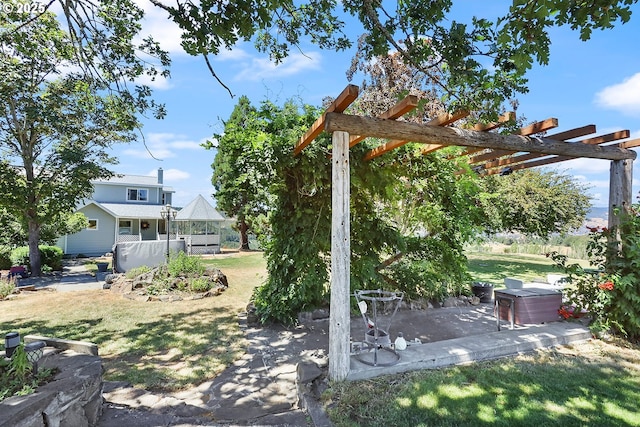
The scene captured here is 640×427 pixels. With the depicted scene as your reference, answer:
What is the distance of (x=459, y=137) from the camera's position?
385cm

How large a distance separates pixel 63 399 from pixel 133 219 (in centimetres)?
2020

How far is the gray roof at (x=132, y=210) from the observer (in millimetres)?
18688

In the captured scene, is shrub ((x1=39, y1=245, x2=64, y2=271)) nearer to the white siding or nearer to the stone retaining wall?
the white siding

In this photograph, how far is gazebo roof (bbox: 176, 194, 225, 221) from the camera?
62.1 feet

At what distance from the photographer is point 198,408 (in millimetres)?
3105

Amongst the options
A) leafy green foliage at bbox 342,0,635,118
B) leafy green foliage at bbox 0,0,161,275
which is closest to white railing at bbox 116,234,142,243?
leafy green foliage at bbox 0,0,161,275

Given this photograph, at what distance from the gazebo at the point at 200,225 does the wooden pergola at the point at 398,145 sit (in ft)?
50.0

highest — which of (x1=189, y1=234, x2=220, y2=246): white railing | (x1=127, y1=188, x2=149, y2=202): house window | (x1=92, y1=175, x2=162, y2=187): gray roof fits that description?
(x1=92, y1=175, x2=162, y2=187): gray roof

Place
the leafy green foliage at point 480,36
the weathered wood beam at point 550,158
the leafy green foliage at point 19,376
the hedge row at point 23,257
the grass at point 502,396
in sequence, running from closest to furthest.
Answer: the leafy green foliage at point 480,36
the leafy green foliage at point 19,376
the grass at point 502,396
the weathered wood beam at point 550,158
the hedge row at point 23,257

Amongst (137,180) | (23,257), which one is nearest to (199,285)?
(23,257)

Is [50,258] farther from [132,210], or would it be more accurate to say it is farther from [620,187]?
[620,187]

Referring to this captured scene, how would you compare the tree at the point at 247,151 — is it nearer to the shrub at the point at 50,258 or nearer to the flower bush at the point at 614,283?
the flower bush at the point at 614,283

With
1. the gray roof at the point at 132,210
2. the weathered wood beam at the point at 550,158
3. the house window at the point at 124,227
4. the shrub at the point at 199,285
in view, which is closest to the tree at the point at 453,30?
the weathered wood beam at the point at 550,158

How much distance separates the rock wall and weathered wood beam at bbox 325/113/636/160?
308 centimetres
